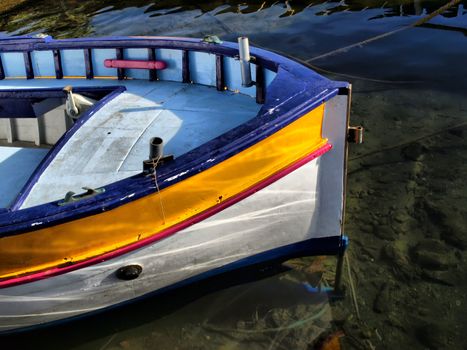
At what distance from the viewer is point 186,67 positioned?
23.4ft

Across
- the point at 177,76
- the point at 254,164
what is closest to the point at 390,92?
the point at 177,76

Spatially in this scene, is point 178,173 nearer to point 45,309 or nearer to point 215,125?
point 215,125

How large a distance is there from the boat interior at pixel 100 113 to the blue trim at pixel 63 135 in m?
0.01

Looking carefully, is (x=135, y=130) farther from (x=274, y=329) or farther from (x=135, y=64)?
(x=274, y=329)

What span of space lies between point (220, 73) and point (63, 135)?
7.59ft

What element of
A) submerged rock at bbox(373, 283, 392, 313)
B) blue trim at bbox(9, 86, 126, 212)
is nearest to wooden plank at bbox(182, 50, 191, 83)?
blue trim at bbox(9, 86, 126, 212)

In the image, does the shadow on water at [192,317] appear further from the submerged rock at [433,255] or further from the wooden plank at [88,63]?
the wooden plank at [88,63]

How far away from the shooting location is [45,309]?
518 centimetres

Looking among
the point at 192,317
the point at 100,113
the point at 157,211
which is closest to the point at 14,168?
the point at 100,113

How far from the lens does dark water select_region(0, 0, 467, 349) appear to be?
5.48 meters

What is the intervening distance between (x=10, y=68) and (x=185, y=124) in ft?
13.4

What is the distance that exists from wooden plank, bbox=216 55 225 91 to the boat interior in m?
0.01

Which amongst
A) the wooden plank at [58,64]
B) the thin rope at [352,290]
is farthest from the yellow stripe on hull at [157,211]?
the wooden plank at [58,64]

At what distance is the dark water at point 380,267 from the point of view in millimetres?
5484
